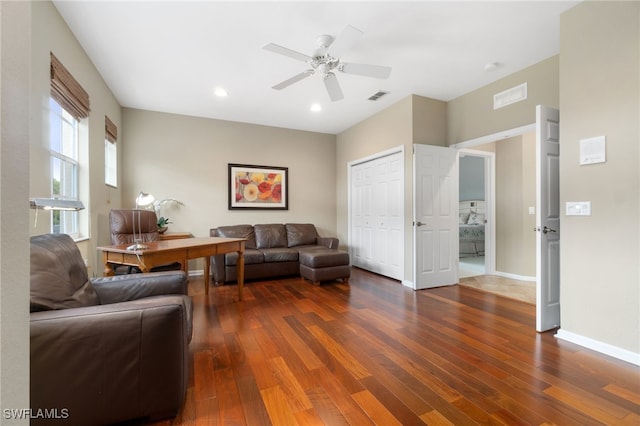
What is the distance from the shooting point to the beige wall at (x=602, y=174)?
1983mm

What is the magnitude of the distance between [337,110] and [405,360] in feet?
12.3

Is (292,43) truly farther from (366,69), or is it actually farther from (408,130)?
(408,130)

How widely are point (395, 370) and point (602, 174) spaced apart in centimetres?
215

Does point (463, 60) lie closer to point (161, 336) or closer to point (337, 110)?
point (337, 110)

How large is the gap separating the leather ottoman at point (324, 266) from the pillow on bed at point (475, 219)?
15.5ft

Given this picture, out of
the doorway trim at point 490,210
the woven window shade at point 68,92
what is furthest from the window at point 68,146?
the doorway trim at point 490,210

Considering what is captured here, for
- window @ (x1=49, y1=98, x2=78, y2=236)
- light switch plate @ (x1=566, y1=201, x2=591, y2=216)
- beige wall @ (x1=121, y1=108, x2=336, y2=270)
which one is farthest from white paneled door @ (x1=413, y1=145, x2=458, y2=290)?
window @ (x1=49, y1=98, x2=78, y2=236)

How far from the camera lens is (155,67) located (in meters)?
3.19

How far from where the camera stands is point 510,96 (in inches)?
132

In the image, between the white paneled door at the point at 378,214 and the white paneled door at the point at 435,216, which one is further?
the white paneled door at the point at 378,214

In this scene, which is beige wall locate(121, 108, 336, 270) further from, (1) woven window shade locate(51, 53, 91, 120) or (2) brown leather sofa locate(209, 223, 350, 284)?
(1) woven window shade locate(51, 53, 91, 120)

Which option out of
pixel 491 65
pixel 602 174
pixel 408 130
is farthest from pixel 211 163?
pixel 602 174

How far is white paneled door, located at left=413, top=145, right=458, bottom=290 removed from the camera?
153 inches

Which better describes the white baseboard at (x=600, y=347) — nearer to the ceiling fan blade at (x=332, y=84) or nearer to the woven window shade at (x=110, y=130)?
the ceiling fan blade at (x=332, y=84)
